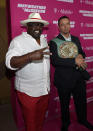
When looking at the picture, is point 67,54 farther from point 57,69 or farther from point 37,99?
point 37,99

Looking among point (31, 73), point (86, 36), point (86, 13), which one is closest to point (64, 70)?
point (31, 73)

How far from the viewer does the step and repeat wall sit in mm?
2225

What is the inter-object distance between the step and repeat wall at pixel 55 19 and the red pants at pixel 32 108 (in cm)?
63

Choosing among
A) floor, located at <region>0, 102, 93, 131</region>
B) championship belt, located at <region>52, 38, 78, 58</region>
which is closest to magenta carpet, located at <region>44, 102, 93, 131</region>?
floor, located at <region>0, 102, 93, 131</region>

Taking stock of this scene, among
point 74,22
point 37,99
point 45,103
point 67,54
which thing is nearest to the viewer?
point 37,99

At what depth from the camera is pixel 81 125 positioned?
2527 millimetres

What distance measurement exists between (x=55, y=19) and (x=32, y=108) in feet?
4.93

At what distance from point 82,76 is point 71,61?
37cm

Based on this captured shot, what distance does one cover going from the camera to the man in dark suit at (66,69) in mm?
2037

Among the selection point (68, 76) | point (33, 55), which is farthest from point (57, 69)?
point (33, 55)

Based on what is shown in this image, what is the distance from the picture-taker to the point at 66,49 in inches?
81.5

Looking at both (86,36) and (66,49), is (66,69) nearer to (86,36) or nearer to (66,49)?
(66,49)

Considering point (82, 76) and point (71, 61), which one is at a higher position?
point (71, 61)

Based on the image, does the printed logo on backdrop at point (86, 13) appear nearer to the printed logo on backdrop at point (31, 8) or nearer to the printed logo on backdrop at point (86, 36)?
the printed logo on backdrop at point (86, 36)
